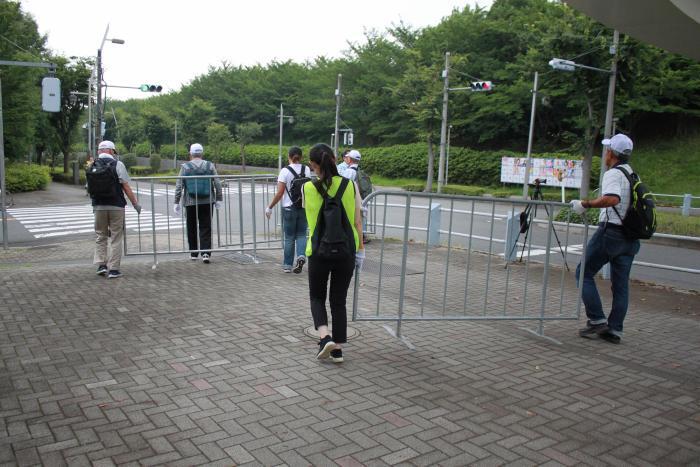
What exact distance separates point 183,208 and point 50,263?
2.58m

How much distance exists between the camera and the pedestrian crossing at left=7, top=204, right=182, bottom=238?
1537 centimetres

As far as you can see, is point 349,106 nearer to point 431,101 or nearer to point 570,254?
point 431,101

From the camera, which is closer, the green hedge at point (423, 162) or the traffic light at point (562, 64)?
the traffic light at point (562, 64)

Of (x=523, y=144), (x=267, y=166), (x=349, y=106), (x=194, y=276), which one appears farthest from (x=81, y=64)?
(x=194, y=276)

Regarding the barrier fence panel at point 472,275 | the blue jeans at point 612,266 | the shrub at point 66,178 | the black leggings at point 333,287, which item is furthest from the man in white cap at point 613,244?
the shrub at point 66,178

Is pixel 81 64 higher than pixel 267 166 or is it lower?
higher

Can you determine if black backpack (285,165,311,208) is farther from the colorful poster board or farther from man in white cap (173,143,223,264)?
the colorful poster board

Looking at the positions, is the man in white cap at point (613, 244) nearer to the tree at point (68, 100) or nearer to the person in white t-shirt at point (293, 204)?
the person in white t-shirt at point (293, 204)

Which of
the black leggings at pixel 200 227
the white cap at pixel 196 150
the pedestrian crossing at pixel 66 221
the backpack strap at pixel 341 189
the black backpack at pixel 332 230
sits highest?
the white cap at pixel 196 150

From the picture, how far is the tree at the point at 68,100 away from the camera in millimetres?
40438

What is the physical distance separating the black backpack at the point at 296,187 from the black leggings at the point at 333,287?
11.0 feet

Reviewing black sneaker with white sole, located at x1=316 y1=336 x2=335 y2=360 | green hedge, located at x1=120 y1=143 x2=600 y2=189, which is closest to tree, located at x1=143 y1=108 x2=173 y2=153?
green hedge, located at x1=120 y1=143 x2=600 y2=189

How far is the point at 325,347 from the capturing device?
4734 mm

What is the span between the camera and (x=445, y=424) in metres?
3.76
